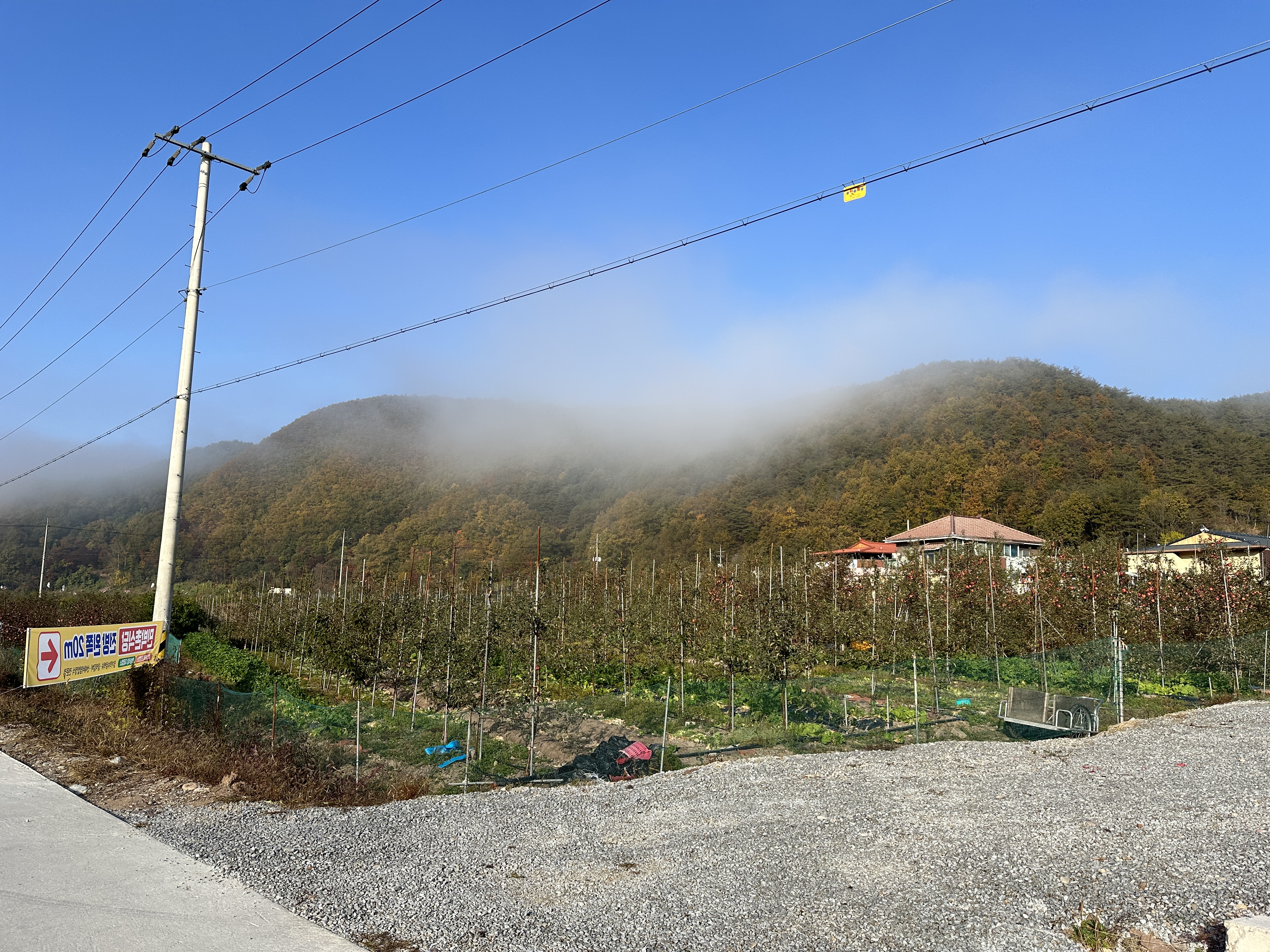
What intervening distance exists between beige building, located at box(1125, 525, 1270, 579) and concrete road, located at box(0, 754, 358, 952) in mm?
24701

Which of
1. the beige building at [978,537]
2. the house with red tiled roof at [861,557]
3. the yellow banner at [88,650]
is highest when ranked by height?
the beige building at [978,537]

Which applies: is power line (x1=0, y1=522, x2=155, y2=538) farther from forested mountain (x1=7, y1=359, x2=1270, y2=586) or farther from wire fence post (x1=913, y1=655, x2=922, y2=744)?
wire fence post (x1=913, y1=655, x2=922, y2=744)

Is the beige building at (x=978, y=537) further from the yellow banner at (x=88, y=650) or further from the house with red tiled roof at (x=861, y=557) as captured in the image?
the yellow banner at (x=88, y=650)

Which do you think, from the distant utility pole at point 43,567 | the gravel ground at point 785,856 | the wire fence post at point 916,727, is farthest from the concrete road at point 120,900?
the distant utility pole at point 43,567

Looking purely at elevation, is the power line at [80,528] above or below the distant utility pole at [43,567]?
above

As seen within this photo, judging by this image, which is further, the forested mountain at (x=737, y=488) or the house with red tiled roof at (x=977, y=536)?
the forested mountain at (x=737, y=488)

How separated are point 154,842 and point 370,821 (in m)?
1.83

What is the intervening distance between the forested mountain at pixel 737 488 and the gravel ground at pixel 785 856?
26.7 m

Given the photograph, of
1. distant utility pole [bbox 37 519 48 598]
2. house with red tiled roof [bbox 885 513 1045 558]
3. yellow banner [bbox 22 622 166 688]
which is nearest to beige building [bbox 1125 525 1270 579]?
house with red tiled roof [bbox 885 513 1045 558]

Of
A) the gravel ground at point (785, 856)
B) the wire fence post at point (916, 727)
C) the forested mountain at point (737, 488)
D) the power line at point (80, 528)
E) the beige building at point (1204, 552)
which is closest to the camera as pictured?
the gravel ground at point (785, 856)

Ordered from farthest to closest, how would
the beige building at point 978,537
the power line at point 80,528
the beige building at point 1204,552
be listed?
1. the power line at point 80,528
2. the beige building at point 978,537
3. the beige building at point 1204,552

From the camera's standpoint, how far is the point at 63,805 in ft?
24.9

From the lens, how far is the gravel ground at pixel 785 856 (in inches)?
185

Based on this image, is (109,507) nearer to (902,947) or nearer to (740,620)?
(740,620)
